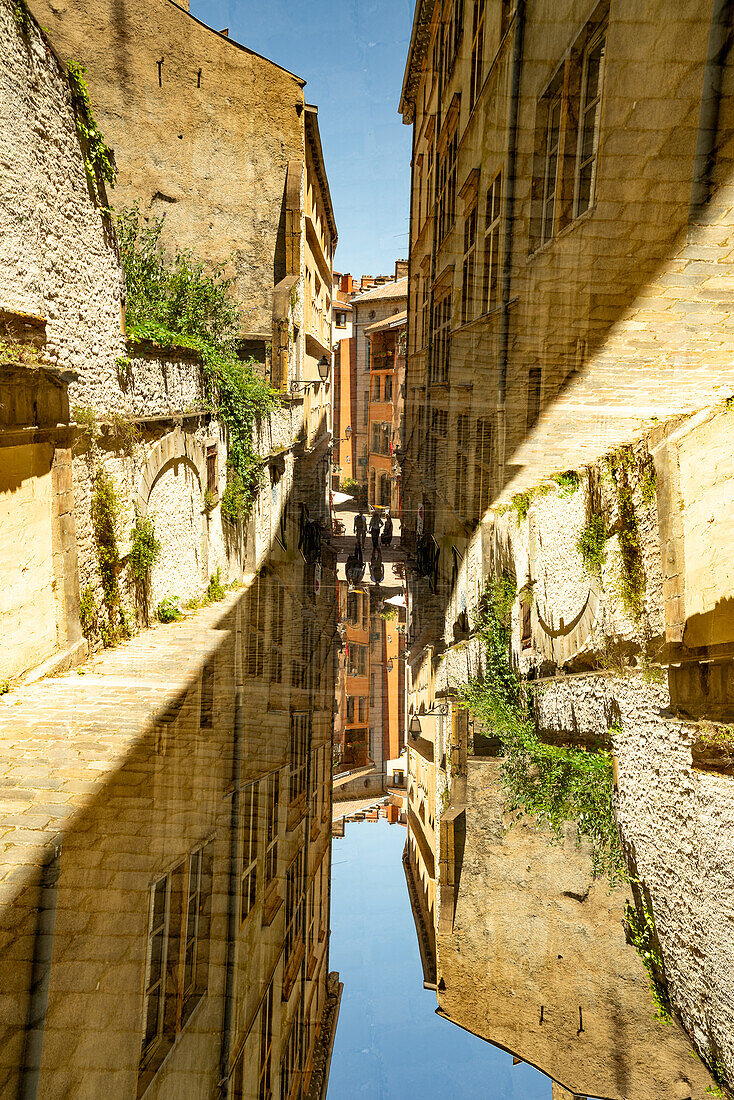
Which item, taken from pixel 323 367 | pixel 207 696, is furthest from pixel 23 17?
pixel 323 367

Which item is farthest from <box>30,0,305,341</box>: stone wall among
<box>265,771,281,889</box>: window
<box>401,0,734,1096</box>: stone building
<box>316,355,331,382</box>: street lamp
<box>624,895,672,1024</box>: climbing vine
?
<box>316,355,331,382</box>: street lamp

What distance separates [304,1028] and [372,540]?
560 centimetres

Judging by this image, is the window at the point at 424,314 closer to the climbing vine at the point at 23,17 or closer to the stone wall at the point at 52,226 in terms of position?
the stone wall at the point at 52,226

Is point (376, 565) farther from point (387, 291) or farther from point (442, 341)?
point (387, 291)

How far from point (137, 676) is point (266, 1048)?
1.82 metres

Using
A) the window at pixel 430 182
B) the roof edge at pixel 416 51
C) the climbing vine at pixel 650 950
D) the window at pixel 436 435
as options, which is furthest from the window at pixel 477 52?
the climbing vine at pixel 650 950

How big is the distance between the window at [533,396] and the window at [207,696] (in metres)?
2.83

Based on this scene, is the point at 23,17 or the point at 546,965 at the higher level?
the point at 23,17

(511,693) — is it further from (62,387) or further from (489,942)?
(62,387)

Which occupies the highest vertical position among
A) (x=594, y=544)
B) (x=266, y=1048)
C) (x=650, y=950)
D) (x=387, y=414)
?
(x=387, y=414)

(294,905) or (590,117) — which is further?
(294,905)

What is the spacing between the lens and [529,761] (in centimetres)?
477

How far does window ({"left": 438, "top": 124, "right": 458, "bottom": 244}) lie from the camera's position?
20.6ft

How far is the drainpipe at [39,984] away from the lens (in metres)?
0.90
